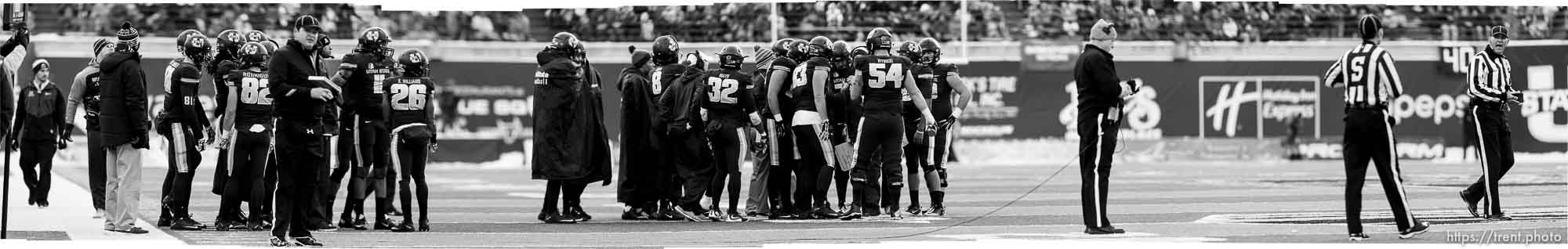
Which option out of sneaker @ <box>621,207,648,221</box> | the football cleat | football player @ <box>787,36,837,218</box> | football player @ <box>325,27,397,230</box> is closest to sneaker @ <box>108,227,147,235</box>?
football player @ <box>325,27,397,230</box>

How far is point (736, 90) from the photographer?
13445 mm

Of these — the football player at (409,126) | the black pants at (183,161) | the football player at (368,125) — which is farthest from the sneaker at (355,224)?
the black pants at (183,161)

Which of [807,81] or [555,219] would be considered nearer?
[807,81]

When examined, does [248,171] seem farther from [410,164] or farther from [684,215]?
[684,215]

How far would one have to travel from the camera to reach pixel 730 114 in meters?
13.5

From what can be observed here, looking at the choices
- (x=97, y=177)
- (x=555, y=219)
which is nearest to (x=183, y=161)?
(x=97, y=177)

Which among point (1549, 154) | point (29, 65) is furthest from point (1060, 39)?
point (29, 65)

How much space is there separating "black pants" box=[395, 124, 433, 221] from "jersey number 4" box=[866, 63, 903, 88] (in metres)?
3.23

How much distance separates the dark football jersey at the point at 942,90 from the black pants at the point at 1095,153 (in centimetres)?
346

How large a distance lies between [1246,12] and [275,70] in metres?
24.8

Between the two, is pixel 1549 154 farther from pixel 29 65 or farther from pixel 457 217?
pixel 29 65

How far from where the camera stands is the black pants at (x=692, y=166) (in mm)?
13617

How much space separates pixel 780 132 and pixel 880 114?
89 centimetres

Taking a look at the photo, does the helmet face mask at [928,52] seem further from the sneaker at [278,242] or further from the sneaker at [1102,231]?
the sneaker at [278,242]
